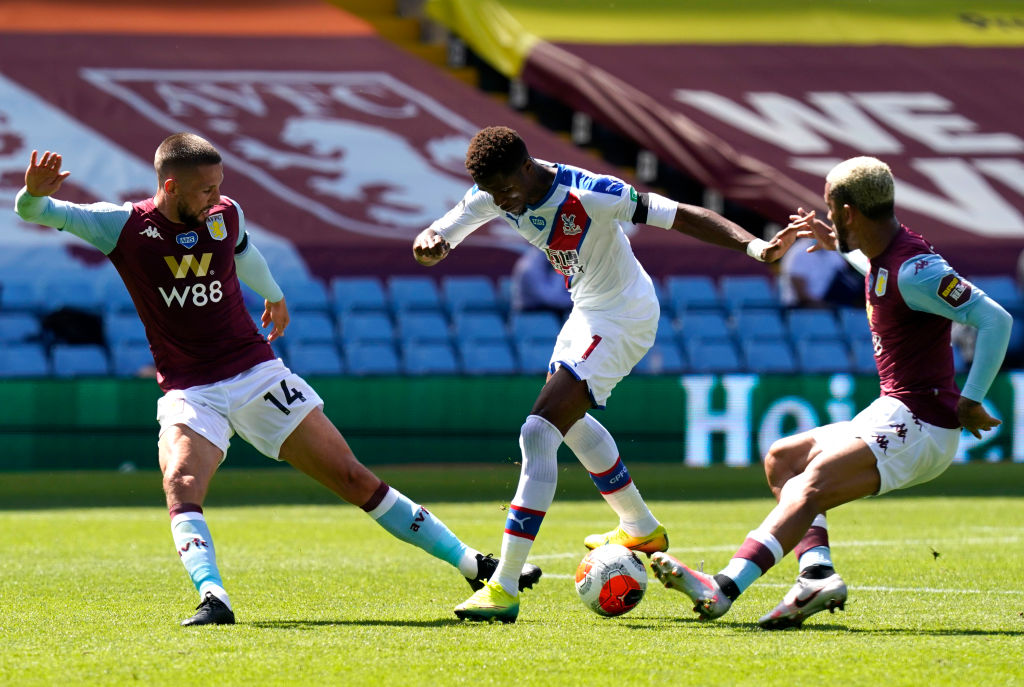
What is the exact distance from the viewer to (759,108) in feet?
74.0

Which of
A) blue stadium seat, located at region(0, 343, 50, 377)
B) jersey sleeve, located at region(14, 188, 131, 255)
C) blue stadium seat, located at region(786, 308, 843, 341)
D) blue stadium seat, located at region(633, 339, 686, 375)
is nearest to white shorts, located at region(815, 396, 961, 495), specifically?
jersey sleeve, located at region(14, 188, 131, 255)

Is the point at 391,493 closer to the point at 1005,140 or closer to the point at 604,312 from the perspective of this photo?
the point at 604,312

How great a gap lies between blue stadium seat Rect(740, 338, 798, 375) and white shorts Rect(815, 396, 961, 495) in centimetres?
1064

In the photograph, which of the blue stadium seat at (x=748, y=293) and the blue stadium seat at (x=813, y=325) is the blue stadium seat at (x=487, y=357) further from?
the blue stadium seat at (x=813, y=325)

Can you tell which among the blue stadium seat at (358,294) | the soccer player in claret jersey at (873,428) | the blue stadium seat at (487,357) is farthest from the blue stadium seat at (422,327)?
the soccer player in claret jersey at (873,428)

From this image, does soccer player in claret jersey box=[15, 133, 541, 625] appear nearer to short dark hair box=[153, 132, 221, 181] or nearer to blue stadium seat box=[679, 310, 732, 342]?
short dark hair box=[153, 132, 221, 181]

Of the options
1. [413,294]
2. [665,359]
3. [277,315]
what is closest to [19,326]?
[413,294]

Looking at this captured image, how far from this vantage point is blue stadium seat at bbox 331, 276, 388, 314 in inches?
667

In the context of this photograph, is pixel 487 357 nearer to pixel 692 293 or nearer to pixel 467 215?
pixel 692 293

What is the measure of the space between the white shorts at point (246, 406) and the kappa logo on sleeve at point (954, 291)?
2689 millimetres

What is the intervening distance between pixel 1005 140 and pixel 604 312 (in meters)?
17.6

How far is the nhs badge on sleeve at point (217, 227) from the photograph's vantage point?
6652 millimetres

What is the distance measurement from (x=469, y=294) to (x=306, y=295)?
1.92 meters

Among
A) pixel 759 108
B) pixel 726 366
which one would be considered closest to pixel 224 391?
pixel 726 366
